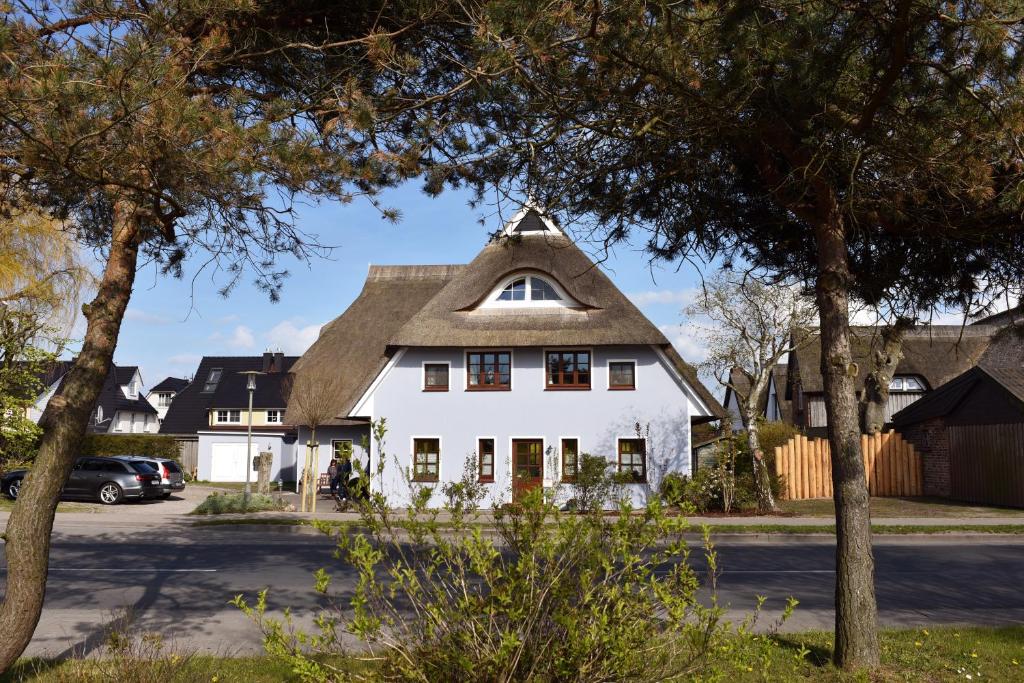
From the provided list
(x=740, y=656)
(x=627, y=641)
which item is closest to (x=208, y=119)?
(x=627, y=641)

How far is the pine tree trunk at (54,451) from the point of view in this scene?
5.33 metres

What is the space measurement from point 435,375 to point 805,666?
1970 cm

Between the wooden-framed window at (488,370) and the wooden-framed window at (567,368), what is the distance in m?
1.22

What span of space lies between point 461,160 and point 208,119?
2.43 m

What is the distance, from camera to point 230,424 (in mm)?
46875

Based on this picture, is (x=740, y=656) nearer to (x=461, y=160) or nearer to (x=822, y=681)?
(x=822, y=681)

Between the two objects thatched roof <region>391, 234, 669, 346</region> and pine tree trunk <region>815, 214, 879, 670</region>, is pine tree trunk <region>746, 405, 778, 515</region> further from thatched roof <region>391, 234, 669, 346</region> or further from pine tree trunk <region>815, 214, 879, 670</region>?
pine tree trunk <region>815, 214, 879, 670</region>

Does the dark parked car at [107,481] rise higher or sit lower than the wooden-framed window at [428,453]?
lower

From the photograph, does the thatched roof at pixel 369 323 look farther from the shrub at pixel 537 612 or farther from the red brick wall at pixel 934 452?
the shrub at pixel 537 612

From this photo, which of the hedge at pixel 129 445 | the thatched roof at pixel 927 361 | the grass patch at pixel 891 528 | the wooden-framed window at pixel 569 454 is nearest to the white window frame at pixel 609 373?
the wooden-framed window at pixel 569 454

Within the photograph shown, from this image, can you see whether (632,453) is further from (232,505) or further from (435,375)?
(232,505)

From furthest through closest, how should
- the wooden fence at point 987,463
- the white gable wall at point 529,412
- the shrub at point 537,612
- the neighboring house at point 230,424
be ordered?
the neighboring house at point 230,424 < the white gable wall at point 529,412 < the wooden fence at point 987,463 < the shrub at point 537,612

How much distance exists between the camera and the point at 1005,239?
677cm

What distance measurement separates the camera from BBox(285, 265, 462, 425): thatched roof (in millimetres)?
32156
